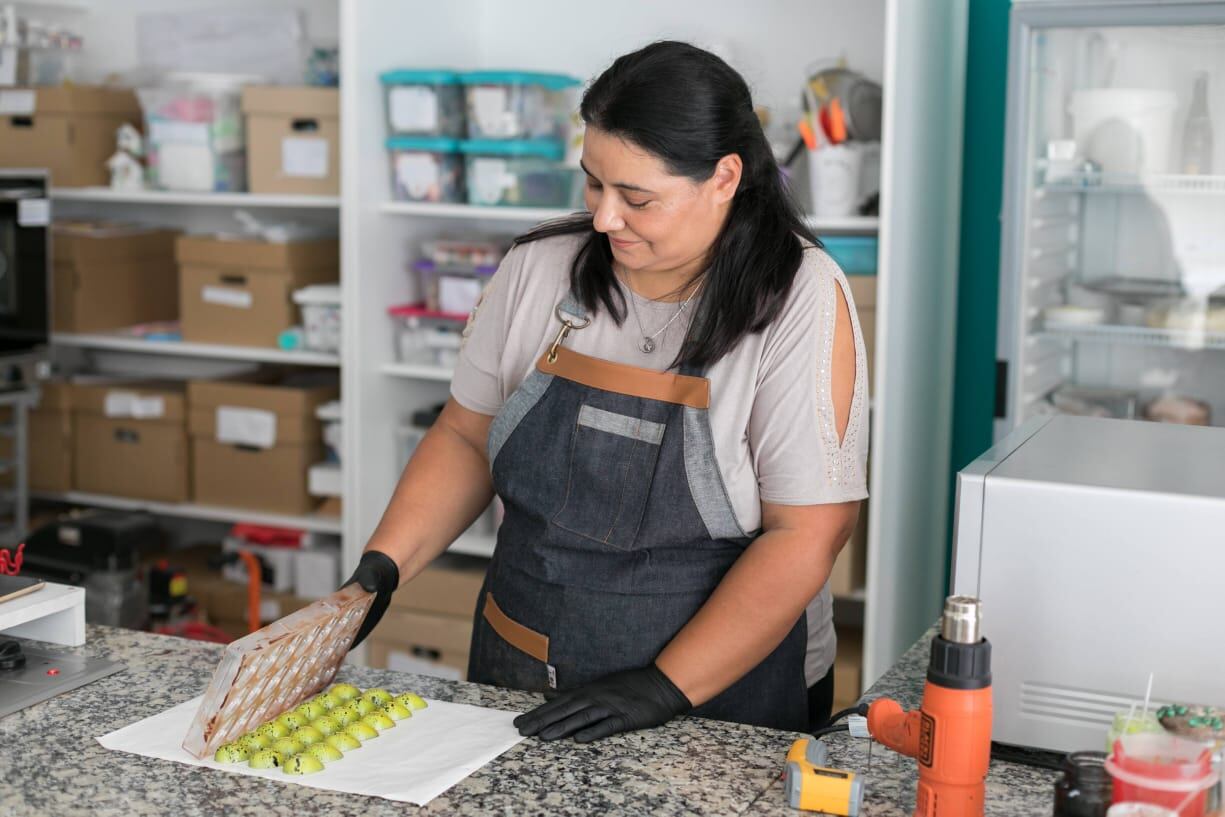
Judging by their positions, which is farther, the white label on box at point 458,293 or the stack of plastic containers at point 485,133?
the white label on box at point 458,293

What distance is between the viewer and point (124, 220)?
4.14 m

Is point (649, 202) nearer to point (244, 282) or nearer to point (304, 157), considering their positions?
point (304, 157)

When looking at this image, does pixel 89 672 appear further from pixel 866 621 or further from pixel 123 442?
Answer: pixel 123 442

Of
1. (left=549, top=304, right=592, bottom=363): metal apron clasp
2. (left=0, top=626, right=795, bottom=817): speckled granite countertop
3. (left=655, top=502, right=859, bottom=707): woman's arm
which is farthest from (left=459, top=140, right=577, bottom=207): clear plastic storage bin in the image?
(left=0, top=626, right=795, bottom=817): speckled granite countertop

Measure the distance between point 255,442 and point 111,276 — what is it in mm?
690

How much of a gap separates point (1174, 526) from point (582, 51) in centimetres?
261

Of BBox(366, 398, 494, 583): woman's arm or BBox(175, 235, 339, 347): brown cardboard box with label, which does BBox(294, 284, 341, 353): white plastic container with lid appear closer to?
BBox(175, 235, 339, 347): brown cardboard box with label

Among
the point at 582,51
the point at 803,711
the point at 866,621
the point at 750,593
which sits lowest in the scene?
the point at 866,621

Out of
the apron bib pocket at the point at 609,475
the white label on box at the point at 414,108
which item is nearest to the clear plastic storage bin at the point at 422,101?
the white label on box at the point at 414,108

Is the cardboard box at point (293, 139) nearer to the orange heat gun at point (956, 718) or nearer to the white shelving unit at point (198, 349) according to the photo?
the white shelving unit at point (198, 349)

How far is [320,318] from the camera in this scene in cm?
354

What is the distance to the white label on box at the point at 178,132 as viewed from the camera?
3619mm

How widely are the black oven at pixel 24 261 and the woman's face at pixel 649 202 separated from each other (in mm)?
2318

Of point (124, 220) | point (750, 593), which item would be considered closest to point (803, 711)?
point (750, 593)
